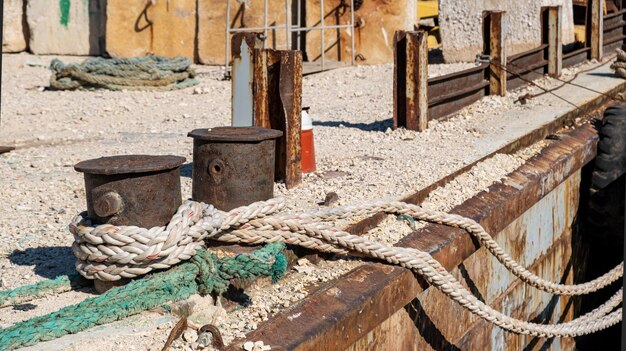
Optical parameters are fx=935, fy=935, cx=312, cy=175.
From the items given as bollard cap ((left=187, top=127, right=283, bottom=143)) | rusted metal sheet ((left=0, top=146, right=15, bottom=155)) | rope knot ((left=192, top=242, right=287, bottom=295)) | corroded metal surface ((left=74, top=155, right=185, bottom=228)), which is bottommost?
rope knot ((left=192, top=242, right=287, bottom=295))

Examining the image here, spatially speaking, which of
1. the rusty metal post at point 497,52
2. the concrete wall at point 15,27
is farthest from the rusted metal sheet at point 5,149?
the concrete wall at point 15,27

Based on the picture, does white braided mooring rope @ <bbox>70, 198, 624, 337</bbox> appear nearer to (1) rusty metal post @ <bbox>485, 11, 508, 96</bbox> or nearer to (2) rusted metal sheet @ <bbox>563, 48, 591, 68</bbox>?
(1) rusty metal post @ <bbox>485, 11, 508, 96</bbox>

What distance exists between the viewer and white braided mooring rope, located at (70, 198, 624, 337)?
364 centimetres

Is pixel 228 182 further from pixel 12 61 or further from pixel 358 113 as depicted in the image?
pixel 12 61

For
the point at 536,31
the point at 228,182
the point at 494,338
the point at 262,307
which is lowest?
the point at 494,338

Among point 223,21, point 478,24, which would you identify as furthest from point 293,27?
point 478,24

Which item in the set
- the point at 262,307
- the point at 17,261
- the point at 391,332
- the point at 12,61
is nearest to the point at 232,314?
the point at 262,307

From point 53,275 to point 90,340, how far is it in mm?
990

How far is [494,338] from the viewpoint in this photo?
5.86m

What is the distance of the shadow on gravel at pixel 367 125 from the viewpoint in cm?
825

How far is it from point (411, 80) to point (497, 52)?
2120mm

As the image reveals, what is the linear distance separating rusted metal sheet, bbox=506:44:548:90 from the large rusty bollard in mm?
6478

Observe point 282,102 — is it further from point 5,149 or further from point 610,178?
point 610,178

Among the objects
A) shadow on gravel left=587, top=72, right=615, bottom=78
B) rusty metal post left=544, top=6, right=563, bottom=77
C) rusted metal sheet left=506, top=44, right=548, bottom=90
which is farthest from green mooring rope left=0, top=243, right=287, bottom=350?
shadow on gravel left=587, top=72, right=615, bottom=78
